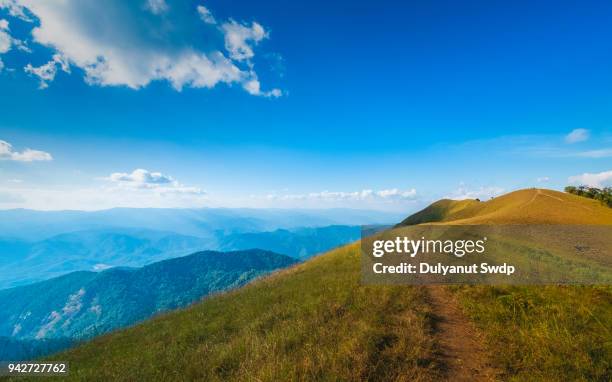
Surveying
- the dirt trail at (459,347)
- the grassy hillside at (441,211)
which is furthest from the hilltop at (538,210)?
the dirt trail at (459,347)

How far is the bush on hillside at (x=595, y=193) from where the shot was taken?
3727cm

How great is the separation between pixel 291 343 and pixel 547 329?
6.65 m

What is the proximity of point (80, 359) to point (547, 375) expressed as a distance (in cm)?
1532

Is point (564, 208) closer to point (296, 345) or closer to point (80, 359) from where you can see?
point (296, 345)

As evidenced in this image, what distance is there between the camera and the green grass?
584 cm

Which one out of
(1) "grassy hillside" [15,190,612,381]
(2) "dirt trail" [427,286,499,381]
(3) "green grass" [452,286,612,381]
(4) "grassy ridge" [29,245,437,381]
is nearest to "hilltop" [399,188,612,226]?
(3) "green grass" [452,286,612,381]

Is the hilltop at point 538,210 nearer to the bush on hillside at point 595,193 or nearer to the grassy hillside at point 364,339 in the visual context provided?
the bush on hillside at point 595,193

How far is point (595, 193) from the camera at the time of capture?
40.5 meters

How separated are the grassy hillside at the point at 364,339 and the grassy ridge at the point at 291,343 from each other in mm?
33

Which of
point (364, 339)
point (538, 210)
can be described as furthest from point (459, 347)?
point (538, 210)

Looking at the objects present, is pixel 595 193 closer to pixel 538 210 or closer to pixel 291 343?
pixel 538 210

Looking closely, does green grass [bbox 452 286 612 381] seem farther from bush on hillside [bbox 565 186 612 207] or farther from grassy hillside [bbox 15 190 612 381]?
bush on hillside [bbox 565 186 612 207]

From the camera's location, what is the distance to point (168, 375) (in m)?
7.55

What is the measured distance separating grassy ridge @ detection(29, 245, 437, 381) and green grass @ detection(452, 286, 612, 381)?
5.55ft
